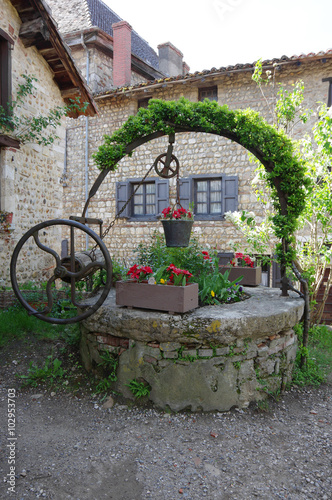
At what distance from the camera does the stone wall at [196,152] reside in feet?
30.9

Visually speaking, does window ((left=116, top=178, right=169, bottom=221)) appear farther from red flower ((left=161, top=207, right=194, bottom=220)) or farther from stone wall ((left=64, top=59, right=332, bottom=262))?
red flower ((left=161, top=207, right=194, bottom=220))

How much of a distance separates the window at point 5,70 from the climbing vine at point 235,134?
11.6ft

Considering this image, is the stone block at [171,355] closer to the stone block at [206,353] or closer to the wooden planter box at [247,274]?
the stone block at [206,353]

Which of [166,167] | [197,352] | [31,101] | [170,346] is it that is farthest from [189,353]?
[31,101]

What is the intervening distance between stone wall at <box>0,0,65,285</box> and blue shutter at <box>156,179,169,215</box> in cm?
358

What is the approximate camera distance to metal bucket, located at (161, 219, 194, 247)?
3.93 metres

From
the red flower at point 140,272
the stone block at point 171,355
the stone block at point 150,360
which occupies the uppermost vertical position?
the red flower at point 140,272

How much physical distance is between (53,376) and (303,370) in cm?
266

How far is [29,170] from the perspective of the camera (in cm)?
727

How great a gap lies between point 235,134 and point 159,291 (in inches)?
74.4

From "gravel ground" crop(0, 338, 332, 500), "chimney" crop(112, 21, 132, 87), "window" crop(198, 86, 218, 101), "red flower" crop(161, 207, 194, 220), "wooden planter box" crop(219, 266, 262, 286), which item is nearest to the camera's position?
"gravel ground" crop(0, 338, 332, 500)

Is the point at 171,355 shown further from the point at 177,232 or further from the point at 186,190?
the point at 186,190

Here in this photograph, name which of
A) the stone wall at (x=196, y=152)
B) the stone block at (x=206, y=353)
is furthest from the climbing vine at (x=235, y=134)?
the stone wall at (x=196, y=152)

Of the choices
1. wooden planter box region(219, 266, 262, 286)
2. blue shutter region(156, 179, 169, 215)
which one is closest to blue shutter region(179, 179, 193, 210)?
blue shutter region(156, 179, 169, 215)
